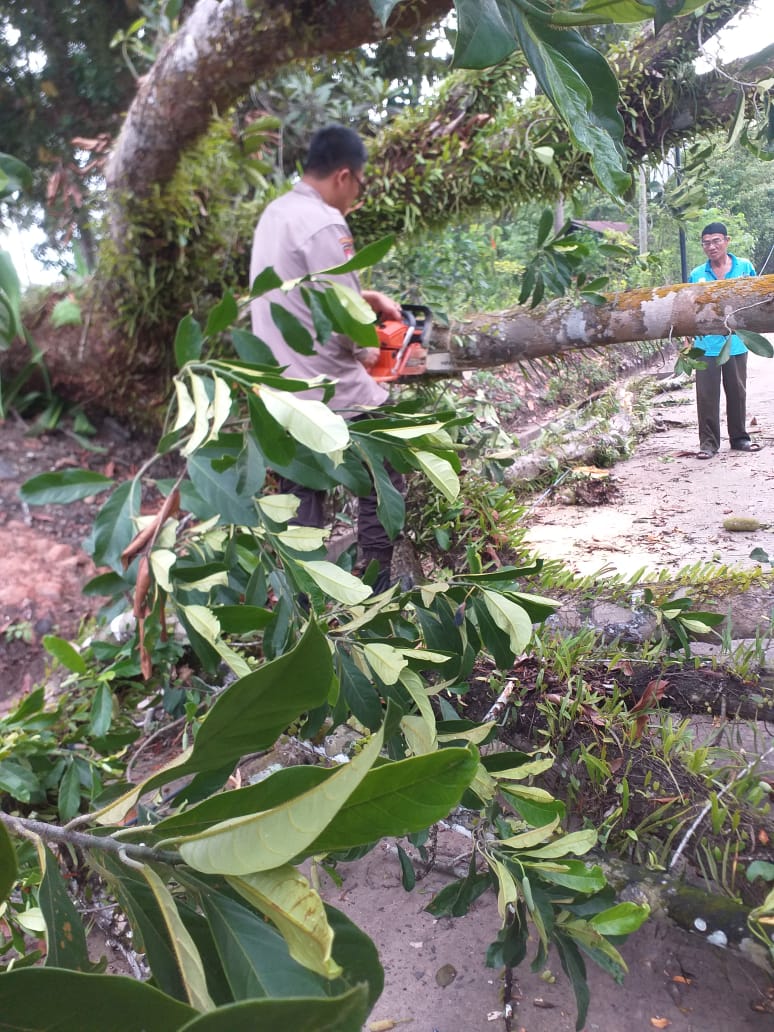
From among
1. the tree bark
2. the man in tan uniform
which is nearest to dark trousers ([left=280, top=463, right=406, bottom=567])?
the man in tan uniform

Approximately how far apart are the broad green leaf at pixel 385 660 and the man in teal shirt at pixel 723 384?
0.67 metres

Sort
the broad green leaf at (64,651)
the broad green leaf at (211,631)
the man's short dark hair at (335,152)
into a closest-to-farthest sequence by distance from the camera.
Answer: the broad green leaf at (211,631) < the broad green leaf at (64,651) < the man's short dark hair at (335,152)

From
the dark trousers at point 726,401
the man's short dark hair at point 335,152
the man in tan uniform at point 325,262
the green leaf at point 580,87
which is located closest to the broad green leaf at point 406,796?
the green leaf at point 580,87

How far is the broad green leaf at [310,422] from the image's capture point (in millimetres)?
727

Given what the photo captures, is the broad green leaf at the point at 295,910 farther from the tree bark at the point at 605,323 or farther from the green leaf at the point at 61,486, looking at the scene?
the tree bark at the point at 605,323

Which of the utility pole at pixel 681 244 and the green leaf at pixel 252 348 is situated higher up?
the utility pole at pixel 681 244

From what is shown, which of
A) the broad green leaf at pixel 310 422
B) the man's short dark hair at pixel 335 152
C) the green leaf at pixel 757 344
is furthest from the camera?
the man's short dark hair at pixel 335 152

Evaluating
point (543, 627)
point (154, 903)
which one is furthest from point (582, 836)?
point (154, 903)

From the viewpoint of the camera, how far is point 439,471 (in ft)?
2.89

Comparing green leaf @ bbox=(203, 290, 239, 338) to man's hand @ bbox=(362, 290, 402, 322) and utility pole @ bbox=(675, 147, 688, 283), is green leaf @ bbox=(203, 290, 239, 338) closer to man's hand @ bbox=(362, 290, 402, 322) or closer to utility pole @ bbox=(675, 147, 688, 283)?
utility pole @ bbox=(675, 147, 688, 283)

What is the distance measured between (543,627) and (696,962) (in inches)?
21.3

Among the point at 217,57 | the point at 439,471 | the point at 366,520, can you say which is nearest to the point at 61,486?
the point at 439,471

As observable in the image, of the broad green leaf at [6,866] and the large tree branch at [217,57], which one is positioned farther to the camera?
the large tree branch at [217,57]

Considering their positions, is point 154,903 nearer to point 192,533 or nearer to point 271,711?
point 271,711
